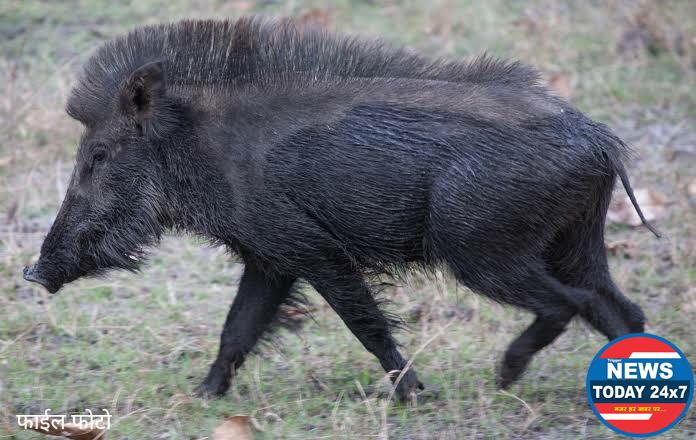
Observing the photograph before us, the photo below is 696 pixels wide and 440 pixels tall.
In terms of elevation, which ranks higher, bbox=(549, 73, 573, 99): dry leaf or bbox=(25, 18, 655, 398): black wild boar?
bbox=(25, 18, 655, 398): black wild boar

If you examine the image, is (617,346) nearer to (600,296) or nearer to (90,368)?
(600,296)

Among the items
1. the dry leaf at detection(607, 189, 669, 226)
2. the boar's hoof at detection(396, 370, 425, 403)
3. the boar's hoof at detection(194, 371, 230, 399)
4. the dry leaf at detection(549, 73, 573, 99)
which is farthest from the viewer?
the dry leaf at detection(549, 73, 573, 99)

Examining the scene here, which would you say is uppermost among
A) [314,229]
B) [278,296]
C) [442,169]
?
[442,169]

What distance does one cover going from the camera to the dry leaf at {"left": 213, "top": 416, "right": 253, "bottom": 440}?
3.69 m

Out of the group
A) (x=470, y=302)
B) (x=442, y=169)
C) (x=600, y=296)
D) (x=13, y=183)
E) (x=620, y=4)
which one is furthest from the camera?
(x=620, y=4)

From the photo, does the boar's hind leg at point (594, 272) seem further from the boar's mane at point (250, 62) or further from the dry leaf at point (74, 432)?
the dry leaf at point (74, 432)

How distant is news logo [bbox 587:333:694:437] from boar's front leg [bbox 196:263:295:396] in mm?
1333

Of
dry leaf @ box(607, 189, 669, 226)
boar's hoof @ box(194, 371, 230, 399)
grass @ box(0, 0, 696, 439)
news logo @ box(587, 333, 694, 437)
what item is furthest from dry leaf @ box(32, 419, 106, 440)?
dry leaf @ box(607, 189, 669, 226)

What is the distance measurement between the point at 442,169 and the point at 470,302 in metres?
1.54

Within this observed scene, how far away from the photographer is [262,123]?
4.10 metres

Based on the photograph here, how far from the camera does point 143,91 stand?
4.09 m

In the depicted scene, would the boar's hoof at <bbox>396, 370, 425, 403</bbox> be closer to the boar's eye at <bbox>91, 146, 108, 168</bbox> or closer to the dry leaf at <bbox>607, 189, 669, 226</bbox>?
the boar's eye at <bbox>91, 146, 108, 168</bbox>

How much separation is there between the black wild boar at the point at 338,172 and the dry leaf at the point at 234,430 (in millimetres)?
638

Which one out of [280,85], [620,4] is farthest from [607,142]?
[620,4]
